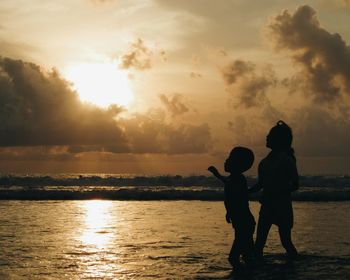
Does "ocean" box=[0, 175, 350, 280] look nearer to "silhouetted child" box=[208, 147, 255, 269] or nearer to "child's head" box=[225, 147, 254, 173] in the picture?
"silhouetted child" box=[208, 147, 255, 269]

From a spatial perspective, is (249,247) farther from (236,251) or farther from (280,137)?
(280,137)

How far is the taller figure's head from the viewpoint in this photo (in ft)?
23.7

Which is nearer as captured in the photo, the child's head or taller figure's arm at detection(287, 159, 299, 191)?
the child's head

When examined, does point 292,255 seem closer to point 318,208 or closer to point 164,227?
point 164,227

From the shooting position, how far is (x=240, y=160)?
650cm

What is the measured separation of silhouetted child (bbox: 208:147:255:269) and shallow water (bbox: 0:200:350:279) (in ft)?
1.35

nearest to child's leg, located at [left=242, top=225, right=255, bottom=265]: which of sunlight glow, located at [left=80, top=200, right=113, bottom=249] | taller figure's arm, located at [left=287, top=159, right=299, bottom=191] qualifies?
taller figure's arm, located at [left=287, top=159, right=299, bottom=191]

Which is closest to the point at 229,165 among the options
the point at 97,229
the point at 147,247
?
the point at 147,247

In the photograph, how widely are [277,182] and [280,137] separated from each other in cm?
70

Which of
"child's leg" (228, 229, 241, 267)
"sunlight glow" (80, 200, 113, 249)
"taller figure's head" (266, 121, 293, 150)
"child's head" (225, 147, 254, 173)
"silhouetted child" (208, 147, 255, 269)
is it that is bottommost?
"sunlight glow" (80, 200, 113, 249)

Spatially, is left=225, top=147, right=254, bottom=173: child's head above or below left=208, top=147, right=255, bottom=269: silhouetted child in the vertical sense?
above

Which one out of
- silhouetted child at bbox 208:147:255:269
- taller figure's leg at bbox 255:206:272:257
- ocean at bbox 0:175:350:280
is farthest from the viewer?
taller figure's leg at bbox 255:206:272:257

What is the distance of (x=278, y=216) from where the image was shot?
23.6 ft

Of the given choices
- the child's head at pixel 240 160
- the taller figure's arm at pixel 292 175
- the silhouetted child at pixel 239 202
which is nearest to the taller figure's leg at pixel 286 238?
the taller figure's arm at pixel 292 175
